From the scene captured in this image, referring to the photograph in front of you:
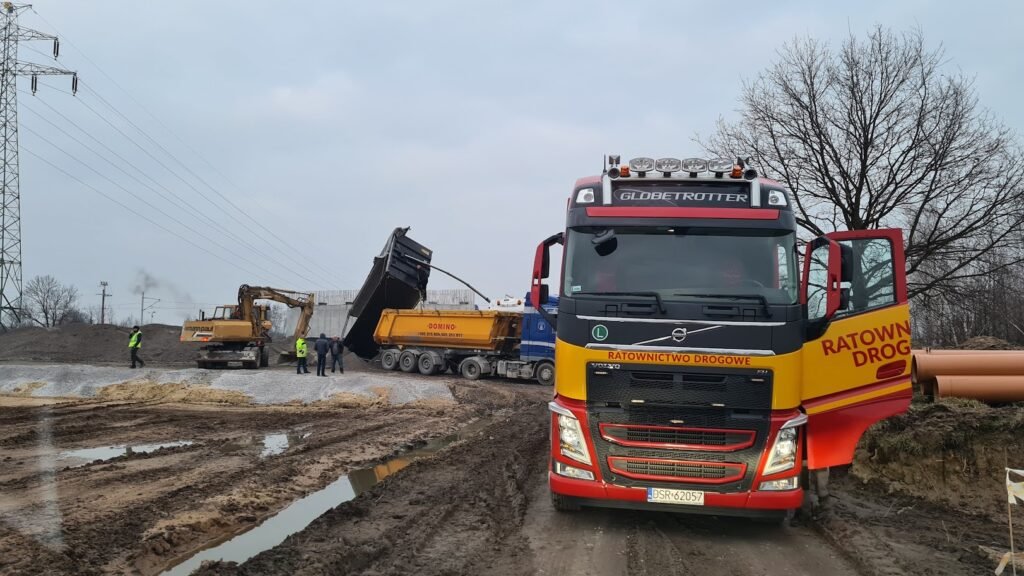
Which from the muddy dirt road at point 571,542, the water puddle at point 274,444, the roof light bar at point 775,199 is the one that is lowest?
the water puddle at point 274,444

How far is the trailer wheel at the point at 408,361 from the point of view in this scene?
27.1m

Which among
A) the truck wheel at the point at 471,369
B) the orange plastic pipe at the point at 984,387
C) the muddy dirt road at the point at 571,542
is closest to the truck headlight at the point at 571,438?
the muddy dirt road at the point at 571,542

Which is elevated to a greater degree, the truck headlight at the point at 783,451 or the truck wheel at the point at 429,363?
the truck headlight at the point at 783,451

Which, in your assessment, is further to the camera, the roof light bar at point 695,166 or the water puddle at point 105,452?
the water puddle at point 105,452

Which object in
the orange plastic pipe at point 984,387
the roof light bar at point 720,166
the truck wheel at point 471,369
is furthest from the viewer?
the truck wheel at point 471,369

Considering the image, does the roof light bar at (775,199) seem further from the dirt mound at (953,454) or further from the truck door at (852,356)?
the dirt mound at (953,454)

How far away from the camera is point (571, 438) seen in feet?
19.2

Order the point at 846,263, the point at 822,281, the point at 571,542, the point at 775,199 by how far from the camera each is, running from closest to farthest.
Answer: the point at 571,542, the point at 846,263, the point at 822,281, the point at 775,199

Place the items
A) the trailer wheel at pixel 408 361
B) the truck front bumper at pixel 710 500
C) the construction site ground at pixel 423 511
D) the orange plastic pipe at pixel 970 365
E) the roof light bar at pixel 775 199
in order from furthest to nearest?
the trailer wheel at pixel 408 361 < the orange plastic pipe at pixel 970 365 < the roof light bar at pixel 775 199 < the truck front bumper at pixel 710 500 < the construction site ground at pixel 423 511

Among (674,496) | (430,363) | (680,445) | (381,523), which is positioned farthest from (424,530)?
(430,363)

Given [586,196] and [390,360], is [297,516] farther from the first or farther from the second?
[390,360]

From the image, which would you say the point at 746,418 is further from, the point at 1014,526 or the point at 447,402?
the point at 447,402

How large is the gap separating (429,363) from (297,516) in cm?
2010

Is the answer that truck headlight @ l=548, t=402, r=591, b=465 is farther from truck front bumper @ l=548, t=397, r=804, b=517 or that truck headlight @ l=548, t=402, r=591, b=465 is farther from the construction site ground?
the construction site ground
